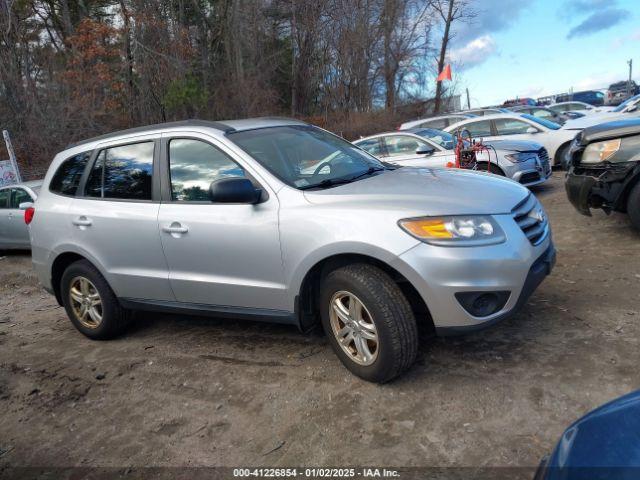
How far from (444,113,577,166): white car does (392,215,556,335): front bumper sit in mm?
8288

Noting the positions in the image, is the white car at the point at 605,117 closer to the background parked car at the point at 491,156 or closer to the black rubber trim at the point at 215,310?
the background parked car at the point at 491,156

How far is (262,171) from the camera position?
3.51 meters

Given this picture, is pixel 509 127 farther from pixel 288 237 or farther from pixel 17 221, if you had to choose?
pixel 17 221

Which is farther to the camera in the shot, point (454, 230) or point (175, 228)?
point (175, 228)

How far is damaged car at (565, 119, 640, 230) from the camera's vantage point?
5.16 m

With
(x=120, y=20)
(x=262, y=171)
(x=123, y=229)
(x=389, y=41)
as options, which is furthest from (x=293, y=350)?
(x=389, y=41)

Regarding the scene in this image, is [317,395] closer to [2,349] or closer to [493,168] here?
[2,349]

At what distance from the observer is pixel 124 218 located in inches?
160

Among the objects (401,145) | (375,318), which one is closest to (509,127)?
(401,145)

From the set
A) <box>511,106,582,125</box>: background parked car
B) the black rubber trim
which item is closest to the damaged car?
the black rubber trim

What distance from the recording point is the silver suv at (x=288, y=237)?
296 centimetres

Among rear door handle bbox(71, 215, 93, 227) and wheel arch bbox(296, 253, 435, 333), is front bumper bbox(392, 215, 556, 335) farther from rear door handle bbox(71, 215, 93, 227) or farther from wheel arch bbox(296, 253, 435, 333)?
rear door handle bbox(71, 215, 93, 227)

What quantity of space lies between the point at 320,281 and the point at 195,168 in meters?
1.32

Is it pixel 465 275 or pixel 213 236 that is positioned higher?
pixel 213 236
